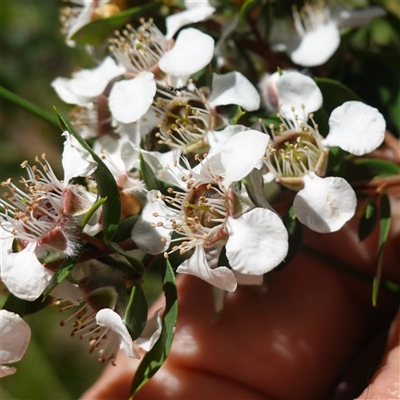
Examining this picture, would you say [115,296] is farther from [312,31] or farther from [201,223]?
[312,31]

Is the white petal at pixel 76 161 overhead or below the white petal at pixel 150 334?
overhead

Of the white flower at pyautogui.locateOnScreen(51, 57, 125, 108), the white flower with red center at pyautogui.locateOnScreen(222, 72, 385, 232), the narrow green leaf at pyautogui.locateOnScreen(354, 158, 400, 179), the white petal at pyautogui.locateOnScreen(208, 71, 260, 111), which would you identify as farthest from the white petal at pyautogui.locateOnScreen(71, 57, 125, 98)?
the narrow green leaf at pyautogui.locateOnScreen(354, 158, 400, 179)

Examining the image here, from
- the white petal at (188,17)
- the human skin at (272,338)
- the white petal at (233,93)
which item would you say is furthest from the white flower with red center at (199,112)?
the human skin at (272,338)

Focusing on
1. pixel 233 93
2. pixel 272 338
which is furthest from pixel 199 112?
pixel 272 338

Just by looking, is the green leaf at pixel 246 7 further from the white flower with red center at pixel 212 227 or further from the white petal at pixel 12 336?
the white petal at pixel 12 336

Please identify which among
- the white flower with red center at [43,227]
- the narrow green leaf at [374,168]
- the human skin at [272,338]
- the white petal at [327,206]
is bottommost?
the human skin at [272,338]

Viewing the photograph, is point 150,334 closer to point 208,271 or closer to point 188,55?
point 208,271
